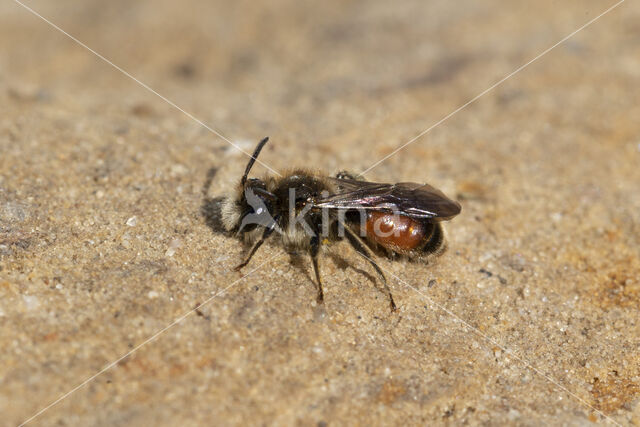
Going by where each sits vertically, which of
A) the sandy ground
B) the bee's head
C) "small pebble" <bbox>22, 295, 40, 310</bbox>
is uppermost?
the bee's head

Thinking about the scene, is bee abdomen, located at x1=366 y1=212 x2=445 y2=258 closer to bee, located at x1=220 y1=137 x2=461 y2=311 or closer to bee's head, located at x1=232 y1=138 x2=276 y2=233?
bee, located at x1=220 y1=137 x2=461 y2=311

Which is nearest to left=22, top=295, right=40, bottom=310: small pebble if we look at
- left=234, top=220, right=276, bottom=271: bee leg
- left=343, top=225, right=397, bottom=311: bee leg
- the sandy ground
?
the sandy ground

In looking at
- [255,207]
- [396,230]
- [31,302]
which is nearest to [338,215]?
[396,230]

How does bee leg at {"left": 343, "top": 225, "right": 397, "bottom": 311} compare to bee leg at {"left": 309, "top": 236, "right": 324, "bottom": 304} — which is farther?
bee leg at {"left": 343, "top": 225, "right": 397, "bottom": 311}

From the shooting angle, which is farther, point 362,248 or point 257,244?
point 362,248

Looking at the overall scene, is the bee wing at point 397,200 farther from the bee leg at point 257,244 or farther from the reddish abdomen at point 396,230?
the bee leg at point 257,244

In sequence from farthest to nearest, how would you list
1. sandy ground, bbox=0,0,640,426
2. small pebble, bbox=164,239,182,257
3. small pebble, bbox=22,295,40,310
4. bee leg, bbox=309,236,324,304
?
small pebble, bbox=164,239,182,257 < bee leg, bbox=309,236,324,304 < small pebble, bbox=22,295,40,310 < sandy ground, bbox=0,0,640,426

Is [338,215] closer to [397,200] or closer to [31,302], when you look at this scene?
[397,200]

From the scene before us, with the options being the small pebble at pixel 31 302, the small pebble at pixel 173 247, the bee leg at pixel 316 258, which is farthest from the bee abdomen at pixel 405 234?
the small pebble at pixel 31 302

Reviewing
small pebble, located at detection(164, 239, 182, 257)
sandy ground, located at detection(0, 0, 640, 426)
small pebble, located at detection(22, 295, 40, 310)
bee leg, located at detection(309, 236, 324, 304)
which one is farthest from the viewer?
small pebble, located at detection(164, 239, 182, 257)
